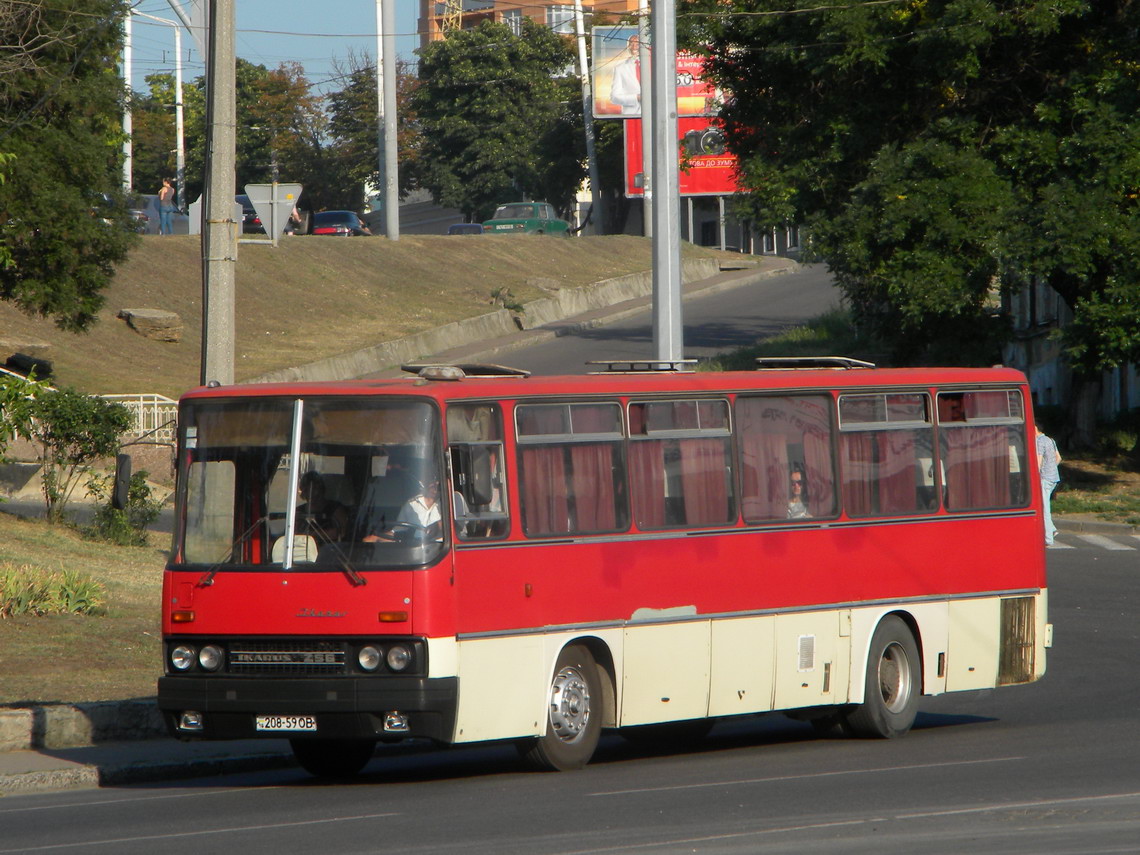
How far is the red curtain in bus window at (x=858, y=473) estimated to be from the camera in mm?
11891

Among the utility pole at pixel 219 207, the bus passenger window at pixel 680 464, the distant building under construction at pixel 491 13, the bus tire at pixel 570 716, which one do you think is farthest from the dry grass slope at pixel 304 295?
the distant building under construction at pixel 491 13

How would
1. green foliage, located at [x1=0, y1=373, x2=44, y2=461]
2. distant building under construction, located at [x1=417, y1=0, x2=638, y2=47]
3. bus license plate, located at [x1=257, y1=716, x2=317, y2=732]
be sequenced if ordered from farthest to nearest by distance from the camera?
distant building under construction, located at [x1=417, y1=0, x2=638, y2=47], green foliage, located at [x1=0, y1=373, x2=44, y2=461], bus license plate, located at [x1=257, y1=716, x2=317, y2=732]

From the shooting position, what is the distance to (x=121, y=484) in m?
20.7

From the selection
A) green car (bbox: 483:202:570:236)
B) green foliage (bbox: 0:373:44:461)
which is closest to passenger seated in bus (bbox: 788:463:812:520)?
green foliage (bbox: 0:373:44:461)

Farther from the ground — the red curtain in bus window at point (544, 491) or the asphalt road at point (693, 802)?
the red curtain in bus window at point (544, 491)

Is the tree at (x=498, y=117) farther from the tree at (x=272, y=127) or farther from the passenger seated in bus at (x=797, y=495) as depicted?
the passenger seated in bus at (x=797, y=495)

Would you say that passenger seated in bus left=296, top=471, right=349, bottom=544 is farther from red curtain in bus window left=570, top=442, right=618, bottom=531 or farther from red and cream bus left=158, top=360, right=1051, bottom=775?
red curtain in bus window left=570, top=442, right=618, bottom=531

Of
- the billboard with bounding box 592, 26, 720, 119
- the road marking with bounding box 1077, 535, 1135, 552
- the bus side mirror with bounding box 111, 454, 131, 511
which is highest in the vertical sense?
the billboard with bounding box 592, 26, 720, 119

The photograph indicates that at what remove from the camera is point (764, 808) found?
8680 millimetres

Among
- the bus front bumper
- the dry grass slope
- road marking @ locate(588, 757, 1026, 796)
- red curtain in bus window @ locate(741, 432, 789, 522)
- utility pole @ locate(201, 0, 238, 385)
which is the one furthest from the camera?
the dry grass slope

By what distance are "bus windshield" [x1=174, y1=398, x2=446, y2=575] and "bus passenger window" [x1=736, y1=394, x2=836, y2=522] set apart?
8.66 ft

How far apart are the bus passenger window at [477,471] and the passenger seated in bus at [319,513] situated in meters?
0.66

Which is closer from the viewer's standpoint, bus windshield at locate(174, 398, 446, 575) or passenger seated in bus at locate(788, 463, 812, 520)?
bus windshield at locate(174, 398, 446, 575)

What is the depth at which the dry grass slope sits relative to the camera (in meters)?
36.1
